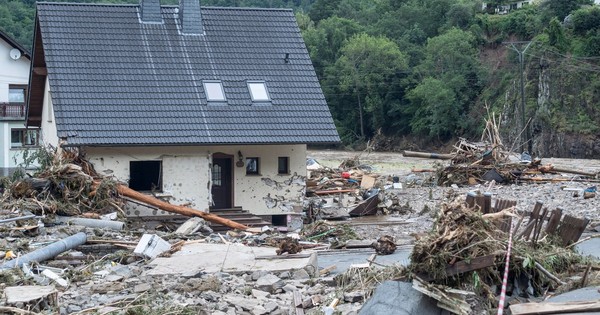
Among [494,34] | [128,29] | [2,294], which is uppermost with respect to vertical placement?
[494,34]

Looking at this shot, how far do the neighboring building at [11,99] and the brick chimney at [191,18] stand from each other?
1010 inches

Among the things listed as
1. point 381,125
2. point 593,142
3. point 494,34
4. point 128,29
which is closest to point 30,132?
point 128,29

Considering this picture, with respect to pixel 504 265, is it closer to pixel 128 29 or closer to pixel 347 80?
pixel 128 29

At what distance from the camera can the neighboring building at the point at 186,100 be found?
27.9m

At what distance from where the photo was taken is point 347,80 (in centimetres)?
8688

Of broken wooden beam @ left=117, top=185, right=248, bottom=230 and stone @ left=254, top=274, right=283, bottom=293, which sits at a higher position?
broken wooden beam @ left=117, top=185, right=248, bottom=230

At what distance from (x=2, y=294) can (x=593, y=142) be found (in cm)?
5478

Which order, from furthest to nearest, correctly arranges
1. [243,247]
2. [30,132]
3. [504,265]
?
[30,132] → [243,247] → [504,265]

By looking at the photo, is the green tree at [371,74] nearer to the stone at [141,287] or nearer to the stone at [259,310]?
the stone at [141,287]

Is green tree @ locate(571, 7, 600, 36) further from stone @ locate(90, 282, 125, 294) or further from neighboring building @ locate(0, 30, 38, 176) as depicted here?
stone @ locate(90, 282, 125, 294)

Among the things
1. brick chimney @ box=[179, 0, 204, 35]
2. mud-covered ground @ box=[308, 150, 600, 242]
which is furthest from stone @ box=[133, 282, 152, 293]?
brick chimney @ box=[179, 0, 204, 35]

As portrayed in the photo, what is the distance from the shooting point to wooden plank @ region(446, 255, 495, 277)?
12.3 metres

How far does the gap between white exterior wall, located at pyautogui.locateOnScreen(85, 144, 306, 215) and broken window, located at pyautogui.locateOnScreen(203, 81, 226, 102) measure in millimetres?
1504

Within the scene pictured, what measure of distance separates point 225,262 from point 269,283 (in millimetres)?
1997
